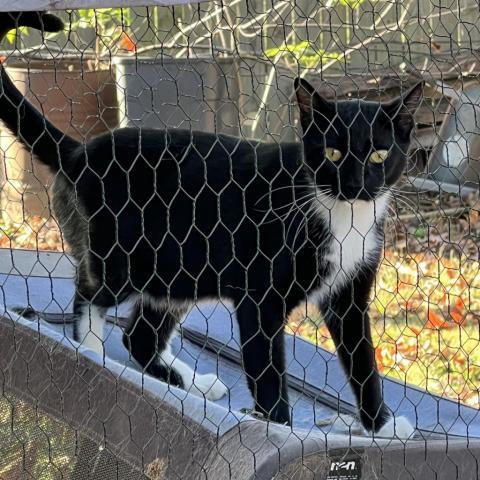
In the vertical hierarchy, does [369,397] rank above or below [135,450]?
below

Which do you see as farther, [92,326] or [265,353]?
[92,326]

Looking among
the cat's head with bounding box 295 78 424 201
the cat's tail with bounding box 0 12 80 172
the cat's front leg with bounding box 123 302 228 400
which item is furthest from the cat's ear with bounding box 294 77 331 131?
the cat's front leg with bounding box 123 302 228 400

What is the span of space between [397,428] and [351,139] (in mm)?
771

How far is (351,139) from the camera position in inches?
92.4

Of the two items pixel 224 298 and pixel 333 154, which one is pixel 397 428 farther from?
pixel 333 154

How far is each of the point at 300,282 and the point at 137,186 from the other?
21.5 inches

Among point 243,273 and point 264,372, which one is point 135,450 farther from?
point 243,273

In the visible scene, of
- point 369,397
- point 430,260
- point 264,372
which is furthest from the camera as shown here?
point 430,260

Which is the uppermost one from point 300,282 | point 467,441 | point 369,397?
point 300,282

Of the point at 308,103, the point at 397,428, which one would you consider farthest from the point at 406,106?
the point at 397,428

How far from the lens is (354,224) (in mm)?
2568

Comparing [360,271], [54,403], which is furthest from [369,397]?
[54,403]

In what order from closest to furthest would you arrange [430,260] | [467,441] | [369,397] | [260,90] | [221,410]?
1. [221,410]
2. [467,441]
3. [369,397]
4. [430,260]
5. [260,90]

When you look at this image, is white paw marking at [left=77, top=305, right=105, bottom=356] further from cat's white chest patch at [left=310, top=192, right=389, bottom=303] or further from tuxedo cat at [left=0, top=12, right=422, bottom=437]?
cat's white chest patch at [left=310, top=192, right=389, bottom=303]
